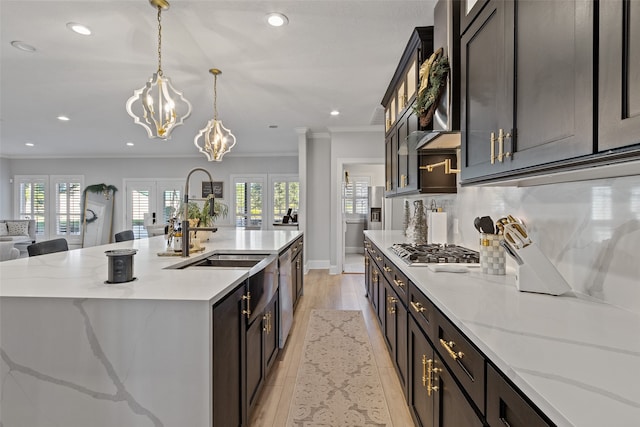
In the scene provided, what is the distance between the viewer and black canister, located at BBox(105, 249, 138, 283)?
1.49 m

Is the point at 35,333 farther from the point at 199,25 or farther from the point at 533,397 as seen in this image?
the point at 199,25

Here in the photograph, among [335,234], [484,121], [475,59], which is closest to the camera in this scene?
[484,121]

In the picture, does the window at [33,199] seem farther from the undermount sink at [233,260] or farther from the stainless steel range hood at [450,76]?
the stainless steel range hood at [450,76]

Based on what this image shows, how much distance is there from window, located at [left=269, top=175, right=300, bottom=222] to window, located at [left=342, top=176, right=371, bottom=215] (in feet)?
5.08

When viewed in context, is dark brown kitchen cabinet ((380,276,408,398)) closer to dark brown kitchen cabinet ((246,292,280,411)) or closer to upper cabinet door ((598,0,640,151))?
dark brown kitchen cabinet ((246,292,280,411))

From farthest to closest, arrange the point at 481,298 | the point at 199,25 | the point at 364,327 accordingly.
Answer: the point at 364,327, the point at 199,25, the point at 481,298

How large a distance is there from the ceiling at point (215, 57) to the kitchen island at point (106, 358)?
212 cm

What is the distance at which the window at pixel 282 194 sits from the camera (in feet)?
29.9

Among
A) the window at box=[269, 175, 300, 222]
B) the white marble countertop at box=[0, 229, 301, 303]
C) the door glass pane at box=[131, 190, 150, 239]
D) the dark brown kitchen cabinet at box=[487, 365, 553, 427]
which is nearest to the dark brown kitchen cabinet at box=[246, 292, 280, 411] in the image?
the white marble countertop at box=[0, 229, 301, 303]

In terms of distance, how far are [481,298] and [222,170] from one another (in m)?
8.76

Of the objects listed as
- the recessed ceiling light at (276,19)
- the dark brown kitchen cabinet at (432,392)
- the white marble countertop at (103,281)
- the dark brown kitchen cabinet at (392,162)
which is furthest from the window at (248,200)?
the dark brown kitchen cabinet at (432,392)

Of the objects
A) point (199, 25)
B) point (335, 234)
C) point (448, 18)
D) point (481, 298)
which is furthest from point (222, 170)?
point (481, 298)

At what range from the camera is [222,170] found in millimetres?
9195

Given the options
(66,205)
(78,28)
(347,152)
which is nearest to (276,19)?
(78,28)
